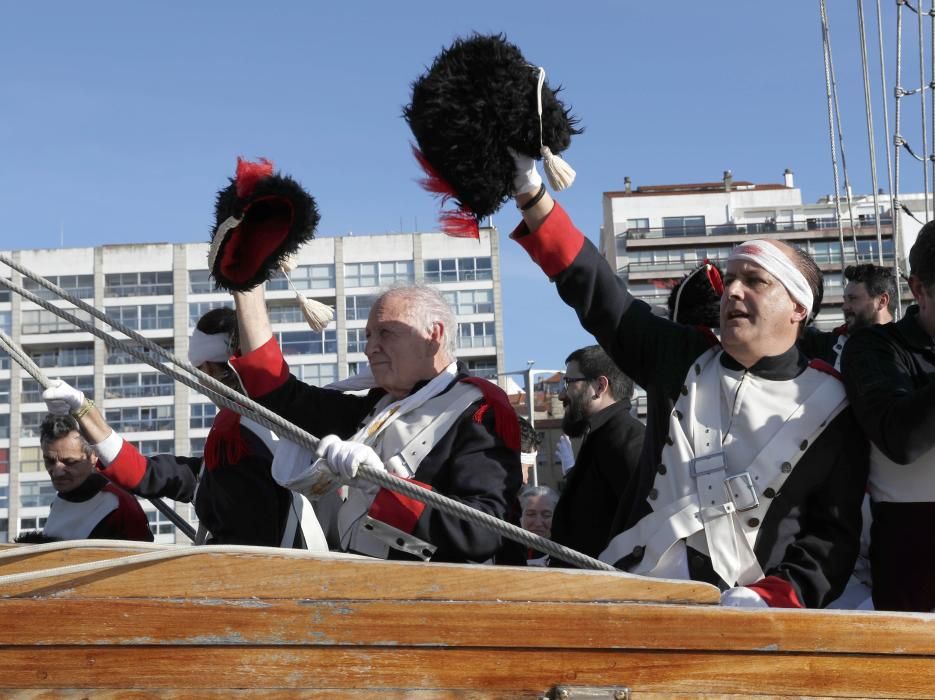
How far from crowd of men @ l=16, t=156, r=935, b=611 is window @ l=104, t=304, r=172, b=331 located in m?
75.9

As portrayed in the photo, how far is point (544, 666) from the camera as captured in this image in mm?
1986

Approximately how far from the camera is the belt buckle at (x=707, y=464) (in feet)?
8.48

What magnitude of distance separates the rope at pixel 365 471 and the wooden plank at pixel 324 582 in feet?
0.65

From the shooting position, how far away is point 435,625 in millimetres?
1995

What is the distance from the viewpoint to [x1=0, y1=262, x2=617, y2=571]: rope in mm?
2260

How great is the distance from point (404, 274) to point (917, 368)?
74.1 m

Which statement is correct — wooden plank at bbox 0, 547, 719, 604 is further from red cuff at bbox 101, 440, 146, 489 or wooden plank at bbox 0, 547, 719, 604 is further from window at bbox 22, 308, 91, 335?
window at bbox 22, 308, 91, 335

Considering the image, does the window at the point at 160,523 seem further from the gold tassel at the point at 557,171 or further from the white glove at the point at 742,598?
the white glove at the point at 742,598

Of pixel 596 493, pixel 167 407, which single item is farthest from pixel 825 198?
pixel 596 493

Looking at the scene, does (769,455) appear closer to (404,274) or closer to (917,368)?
(917,368)

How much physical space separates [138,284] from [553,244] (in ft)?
261

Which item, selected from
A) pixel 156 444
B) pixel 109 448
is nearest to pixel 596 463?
pixel 109 448

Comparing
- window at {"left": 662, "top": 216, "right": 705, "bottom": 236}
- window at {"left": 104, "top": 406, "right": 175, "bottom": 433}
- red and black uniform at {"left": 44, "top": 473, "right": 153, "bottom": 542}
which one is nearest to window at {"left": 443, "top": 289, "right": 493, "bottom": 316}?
window at {"left": 662, "top": 216, "right": 705, "bottom": 236}

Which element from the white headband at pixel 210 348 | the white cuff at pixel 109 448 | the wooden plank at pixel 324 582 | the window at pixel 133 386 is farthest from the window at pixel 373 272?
the wooden plank at pixel 324 582
